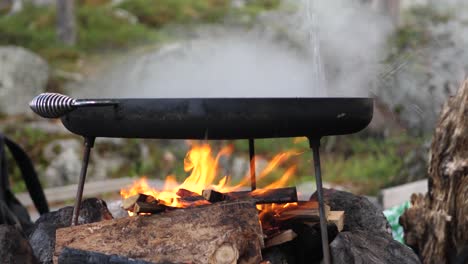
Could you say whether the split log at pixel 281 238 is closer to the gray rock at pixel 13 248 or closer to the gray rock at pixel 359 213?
the gray rock at pixel 359 213

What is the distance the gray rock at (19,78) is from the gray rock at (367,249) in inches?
313

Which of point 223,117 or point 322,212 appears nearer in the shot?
point 223,117

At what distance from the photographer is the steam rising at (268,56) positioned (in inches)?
299

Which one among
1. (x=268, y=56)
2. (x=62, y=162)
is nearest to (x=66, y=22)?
(x=62, y=162)

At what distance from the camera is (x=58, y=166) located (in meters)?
8.37

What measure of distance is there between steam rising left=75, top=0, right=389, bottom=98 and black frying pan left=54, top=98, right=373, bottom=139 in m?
3.19

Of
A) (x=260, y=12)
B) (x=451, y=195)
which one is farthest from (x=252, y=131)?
(x=260, y=12)

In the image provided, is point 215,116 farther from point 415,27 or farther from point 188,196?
point 415,27

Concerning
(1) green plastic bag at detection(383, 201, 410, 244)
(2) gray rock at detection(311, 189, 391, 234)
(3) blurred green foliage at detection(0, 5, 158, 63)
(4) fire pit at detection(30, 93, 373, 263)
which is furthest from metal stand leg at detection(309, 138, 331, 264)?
(3) blurred green foliage at detection(0, 5, 158, 63)

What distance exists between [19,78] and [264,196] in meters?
8.08

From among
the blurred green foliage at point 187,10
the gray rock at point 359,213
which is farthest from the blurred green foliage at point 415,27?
the gray rock at point 359,213

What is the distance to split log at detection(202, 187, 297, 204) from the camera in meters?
2.87

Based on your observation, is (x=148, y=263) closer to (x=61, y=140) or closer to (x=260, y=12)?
(x=61, y=140)

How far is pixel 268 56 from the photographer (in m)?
9.22
